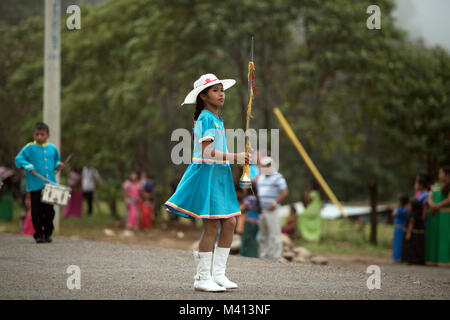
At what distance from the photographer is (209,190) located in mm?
6035

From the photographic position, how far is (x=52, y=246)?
32.6 feet

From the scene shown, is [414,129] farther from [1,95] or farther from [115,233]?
[1,95]

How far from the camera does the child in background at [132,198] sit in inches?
710

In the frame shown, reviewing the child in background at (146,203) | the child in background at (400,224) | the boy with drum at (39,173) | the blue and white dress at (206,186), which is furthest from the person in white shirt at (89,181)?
the blue and white dress at (206,186)

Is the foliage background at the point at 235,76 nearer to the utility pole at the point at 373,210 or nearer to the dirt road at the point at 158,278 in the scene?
the utility pole at the point at 373,210

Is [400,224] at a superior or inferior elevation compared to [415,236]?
superior

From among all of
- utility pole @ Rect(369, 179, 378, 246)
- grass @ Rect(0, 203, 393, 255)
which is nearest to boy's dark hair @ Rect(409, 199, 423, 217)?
grass @ Rect(0, 203, 393, 255)

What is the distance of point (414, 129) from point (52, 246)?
12016mm

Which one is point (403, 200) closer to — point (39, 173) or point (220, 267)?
point (39, 173)

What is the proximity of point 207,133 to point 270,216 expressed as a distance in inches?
244

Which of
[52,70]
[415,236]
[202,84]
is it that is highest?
[52,70]

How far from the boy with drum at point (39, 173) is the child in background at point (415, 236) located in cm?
667

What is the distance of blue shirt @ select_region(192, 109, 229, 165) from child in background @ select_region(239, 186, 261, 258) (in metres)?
5.74
